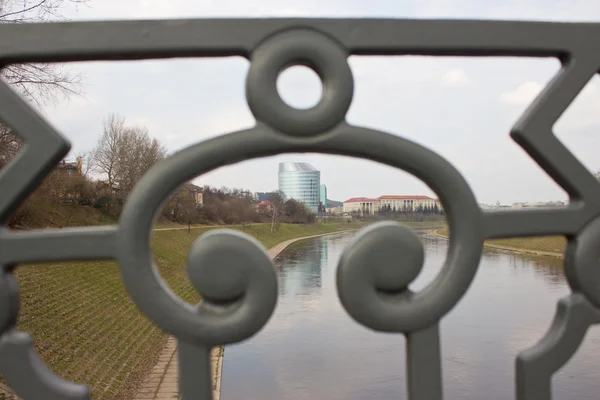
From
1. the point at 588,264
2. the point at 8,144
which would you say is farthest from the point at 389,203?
the point at 588,264

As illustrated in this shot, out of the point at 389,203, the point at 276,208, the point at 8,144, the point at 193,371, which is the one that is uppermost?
the point at 389,203

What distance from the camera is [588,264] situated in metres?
1.04

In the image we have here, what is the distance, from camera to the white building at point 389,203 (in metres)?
41.6

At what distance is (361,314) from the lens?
969mm

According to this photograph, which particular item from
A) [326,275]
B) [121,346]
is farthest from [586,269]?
[326,275]

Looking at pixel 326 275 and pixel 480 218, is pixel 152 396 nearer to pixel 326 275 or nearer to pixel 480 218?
pixel 480 218

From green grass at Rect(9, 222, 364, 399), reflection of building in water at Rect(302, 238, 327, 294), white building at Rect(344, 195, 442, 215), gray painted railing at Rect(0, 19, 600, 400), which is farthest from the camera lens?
white building at Rect(344, 195, 442, 215)

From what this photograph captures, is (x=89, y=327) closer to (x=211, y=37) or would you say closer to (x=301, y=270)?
(x=211, y=37)

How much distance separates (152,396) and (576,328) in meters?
6.04

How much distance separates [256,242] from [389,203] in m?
43.9

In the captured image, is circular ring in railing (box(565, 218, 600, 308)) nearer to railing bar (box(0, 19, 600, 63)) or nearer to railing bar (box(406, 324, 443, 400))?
railing bar (box(406, 324, 443, 400))

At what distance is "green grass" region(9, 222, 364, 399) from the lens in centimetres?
633

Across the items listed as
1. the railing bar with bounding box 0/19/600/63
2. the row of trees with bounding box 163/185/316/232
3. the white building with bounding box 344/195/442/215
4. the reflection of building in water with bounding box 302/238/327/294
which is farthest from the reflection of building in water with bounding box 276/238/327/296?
the white building with bounding box 344/195/442/215

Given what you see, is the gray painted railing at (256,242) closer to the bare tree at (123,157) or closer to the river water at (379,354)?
the river water at (379,354)
